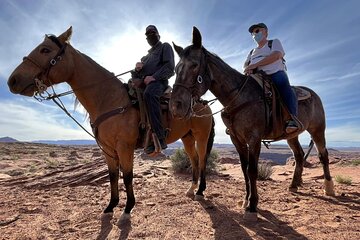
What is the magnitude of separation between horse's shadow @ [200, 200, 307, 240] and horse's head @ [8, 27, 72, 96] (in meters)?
3.56

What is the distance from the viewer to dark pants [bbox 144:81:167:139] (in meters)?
4.97

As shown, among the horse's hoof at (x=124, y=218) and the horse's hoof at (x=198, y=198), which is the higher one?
the horse's hoof at (x=198, y=198)

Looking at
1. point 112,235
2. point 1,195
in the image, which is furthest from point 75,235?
point 1,195

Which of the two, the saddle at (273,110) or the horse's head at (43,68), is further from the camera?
the saddle at (273,110)

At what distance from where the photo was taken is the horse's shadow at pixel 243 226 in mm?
3814

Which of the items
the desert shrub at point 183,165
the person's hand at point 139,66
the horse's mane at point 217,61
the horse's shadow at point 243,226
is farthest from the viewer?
the desert shrub at point 183,165

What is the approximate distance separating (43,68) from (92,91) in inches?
34.2

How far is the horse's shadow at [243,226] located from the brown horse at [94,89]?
5.08 feet

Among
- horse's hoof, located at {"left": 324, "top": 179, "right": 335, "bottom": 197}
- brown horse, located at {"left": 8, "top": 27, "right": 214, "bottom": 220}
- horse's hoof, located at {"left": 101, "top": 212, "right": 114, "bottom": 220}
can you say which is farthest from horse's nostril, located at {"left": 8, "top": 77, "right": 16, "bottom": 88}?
horse's hoof, located at {"left": 324, "top": 179, "right": 335, "bottom": 197}

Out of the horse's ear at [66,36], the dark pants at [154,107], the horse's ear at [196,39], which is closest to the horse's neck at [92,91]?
the horse's ear at [66,36]

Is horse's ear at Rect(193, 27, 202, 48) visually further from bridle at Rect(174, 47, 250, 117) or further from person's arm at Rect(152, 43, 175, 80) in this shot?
person's arm at Rect(152, 43, 175, 80)

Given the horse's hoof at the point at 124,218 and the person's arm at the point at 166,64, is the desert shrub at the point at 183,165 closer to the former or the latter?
the person's arm at the point at 166,64

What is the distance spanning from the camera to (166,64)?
219 inches

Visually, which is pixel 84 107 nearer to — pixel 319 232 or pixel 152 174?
pixel 319 232
